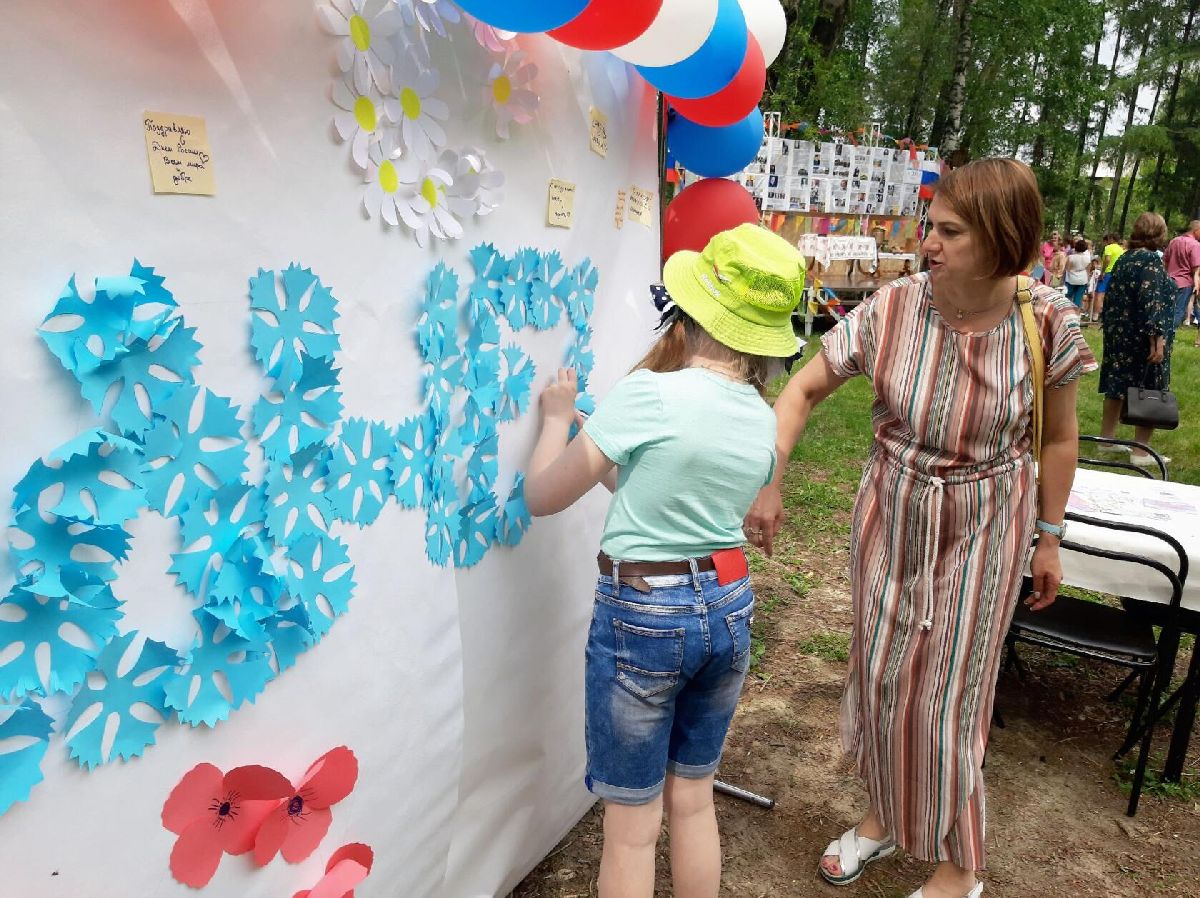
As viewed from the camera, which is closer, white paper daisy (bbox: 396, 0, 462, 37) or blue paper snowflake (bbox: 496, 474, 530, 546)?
white paper daisy (bbox: 396, 0, 462, 37)

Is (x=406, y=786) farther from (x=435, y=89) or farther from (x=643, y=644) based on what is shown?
(x=435, y=89)

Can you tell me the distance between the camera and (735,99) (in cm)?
188

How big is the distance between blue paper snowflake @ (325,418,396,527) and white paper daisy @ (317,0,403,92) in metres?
0.48

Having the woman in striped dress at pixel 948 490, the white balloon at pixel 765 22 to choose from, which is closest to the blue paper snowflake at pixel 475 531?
the woman in striped dress at pixel 948 490

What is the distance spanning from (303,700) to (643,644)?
0.54m

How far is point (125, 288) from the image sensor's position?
2.95 ft

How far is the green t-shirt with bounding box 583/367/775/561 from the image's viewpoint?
139 centimetres

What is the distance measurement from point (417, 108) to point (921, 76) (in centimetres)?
2491

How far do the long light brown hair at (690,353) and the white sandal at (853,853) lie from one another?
134cm

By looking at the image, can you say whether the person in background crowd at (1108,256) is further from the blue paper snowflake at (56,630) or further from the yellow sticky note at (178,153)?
the blue paper snowflake at (56,630)

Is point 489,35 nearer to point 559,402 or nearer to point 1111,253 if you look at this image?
point 559,402

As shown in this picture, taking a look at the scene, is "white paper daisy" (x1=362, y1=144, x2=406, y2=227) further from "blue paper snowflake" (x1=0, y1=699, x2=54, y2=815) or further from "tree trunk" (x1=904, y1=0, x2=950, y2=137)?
"tree trunk" (x1=904, y1=0, x2=950, y2=137)

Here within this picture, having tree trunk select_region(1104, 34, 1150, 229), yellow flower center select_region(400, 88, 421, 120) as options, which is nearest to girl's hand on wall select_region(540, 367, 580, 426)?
yellow flower center select_region(400, 88, 421, 120)

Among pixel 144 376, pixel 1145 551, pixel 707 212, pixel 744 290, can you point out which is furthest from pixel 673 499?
pixel 1145 551
